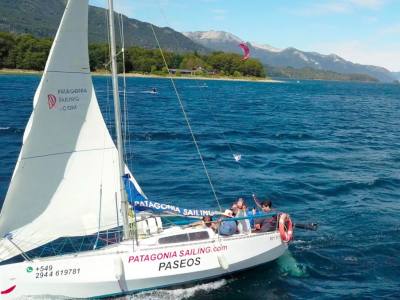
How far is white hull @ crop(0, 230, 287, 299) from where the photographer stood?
1513 centimetres

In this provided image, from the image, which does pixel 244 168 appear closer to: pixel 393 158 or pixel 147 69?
pixel 393 158

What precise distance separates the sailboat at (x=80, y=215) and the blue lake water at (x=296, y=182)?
115cm

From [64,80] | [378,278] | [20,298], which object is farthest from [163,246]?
[378,278]

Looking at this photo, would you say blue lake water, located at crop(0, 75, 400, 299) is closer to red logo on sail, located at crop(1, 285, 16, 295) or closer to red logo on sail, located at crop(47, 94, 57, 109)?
red logo on sail, located at crop(1, 285, 16, 295)

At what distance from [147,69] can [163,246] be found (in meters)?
179

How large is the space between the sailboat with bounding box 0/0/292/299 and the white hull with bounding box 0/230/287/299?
32mm

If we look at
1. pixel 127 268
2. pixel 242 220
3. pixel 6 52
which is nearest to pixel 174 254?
pixel 127 268

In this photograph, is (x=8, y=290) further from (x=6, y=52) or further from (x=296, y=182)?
(x=6, y=52)

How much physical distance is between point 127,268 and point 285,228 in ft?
21.0

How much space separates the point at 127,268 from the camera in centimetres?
1569

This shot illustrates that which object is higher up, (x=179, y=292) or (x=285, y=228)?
(x=285, y=228)

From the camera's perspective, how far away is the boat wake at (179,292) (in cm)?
1599

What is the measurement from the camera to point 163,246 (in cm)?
1619

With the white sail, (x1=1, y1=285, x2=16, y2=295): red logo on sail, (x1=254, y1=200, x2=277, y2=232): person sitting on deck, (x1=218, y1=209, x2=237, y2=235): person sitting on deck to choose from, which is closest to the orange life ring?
(x1=254, y1=200, x2=277, y2=232): person sitting on deck
